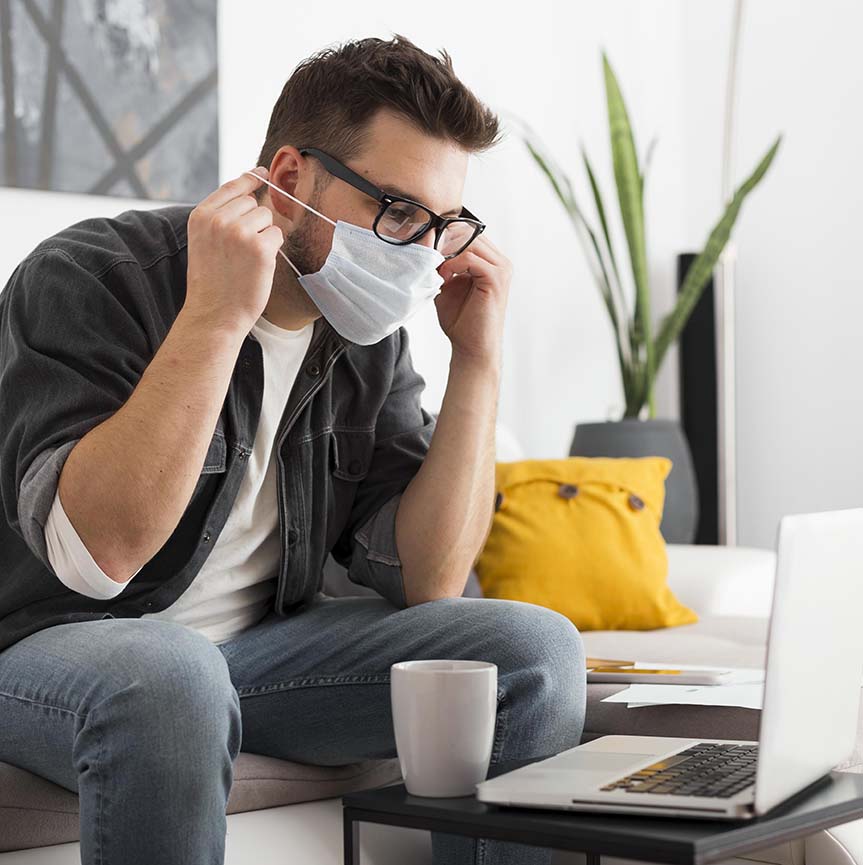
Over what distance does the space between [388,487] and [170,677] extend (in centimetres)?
58

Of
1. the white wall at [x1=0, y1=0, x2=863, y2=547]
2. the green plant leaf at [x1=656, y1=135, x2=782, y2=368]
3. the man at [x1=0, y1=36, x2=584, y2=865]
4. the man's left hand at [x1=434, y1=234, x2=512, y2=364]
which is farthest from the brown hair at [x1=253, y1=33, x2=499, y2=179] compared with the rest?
the green plant leaf at [x1=656, y1=135, x2=782, y2=368]

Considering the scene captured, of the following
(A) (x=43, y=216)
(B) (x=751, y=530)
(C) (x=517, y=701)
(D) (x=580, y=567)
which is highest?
(A) (x=43, y=216)

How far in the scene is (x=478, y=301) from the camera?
1.62 meters

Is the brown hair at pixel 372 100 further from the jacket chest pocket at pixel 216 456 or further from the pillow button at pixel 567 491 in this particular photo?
the pillow button at pixel 567 491

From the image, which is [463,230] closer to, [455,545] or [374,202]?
[374,202]

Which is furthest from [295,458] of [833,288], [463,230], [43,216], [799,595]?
[833,288]

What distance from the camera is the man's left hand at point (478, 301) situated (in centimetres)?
161

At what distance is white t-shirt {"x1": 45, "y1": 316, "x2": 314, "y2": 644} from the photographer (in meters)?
1.49

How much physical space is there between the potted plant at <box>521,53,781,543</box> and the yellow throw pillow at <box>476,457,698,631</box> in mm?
693

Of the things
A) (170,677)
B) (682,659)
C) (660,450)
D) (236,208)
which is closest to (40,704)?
(170,677)

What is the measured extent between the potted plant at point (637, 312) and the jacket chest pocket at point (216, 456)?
1763 millimetres

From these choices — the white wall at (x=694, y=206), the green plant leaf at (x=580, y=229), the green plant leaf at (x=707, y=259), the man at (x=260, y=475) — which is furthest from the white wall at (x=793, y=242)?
the man at (x=260, y=475)

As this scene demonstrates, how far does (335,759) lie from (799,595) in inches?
29.2

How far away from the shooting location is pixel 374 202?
1468mm
